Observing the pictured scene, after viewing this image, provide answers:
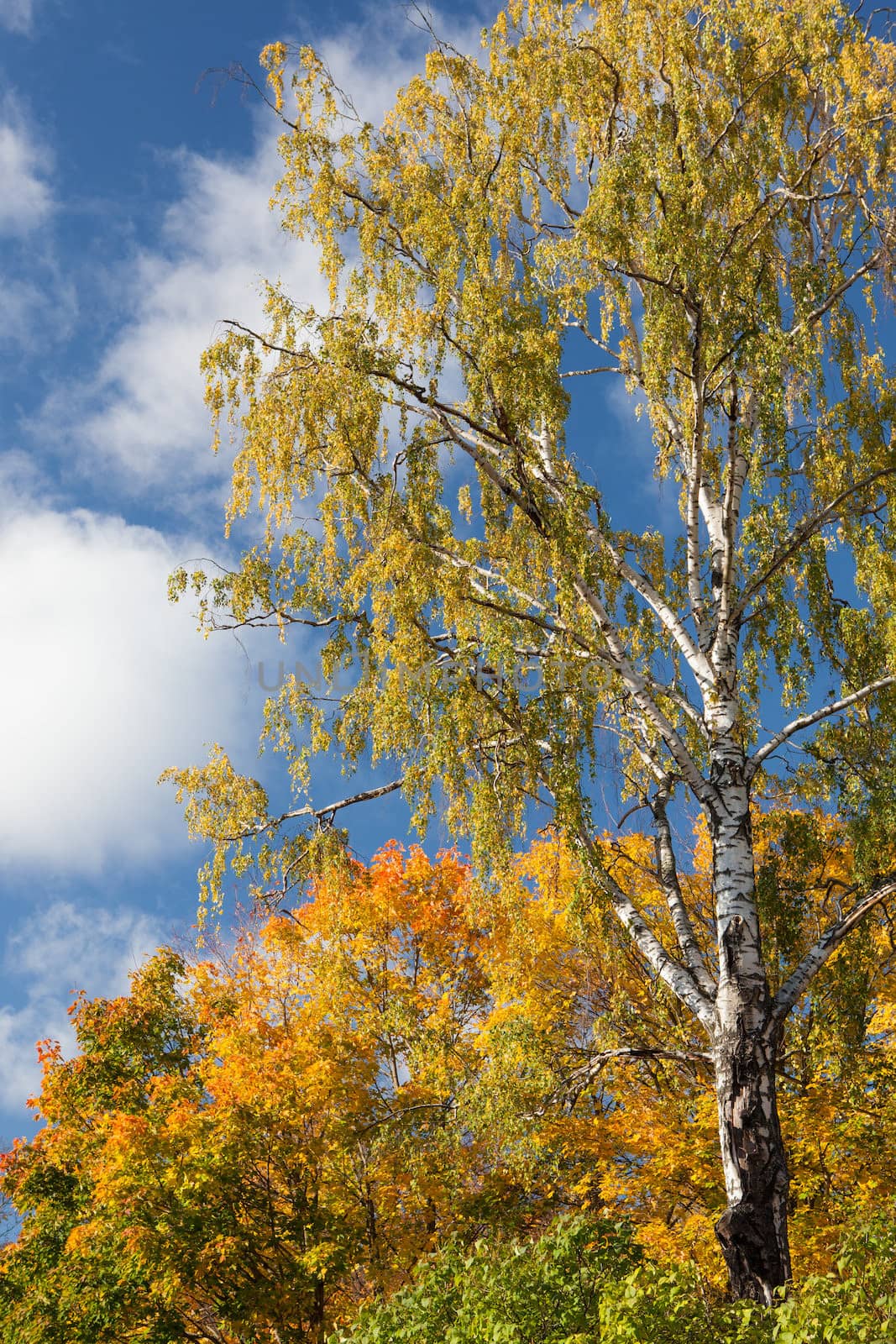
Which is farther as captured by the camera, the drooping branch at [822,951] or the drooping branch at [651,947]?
the drooping branch at [651,947]

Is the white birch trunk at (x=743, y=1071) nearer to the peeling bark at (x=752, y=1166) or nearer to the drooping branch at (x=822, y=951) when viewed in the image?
the peeling bark at (x=752, y=1166)

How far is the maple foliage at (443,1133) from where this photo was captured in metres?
10.8

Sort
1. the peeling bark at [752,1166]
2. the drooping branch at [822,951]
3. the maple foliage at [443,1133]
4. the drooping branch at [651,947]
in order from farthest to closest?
1. the maple foliage at [443,1133]
2. the drooping branch at [651,947]
3. the drooping branch at [822,951]
4. the peeling bark at [752,1166]

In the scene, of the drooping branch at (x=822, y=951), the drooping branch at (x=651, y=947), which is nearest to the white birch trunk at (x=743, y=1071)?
the drooping branch at (x=822, y=951)

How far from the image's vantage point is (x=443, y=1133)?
10867mm

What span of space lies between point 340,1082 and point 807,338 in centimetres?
1086

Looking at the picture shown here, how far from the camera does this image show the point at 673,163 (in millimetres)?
10836

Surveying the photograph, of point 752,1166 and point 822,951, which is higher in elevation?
point 822,951

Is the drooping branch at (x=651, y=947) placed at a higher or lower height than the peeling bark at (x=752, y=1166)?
higher

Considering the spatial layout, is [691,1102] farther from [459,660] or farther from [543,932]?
[459,660]

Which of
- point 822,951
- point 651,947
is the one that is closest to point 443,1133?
point 651,947

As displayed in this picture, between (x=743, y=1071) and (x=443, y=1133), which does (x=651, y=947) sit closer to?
(x=743, y=1071)

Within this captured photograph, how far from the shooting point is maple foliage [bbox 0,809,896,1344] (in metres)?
10.8

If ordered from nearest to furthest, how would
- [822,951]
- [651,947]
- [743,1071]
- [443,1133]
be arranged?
[743,1071] < [822,951] < [651,947] < [443,1133]
